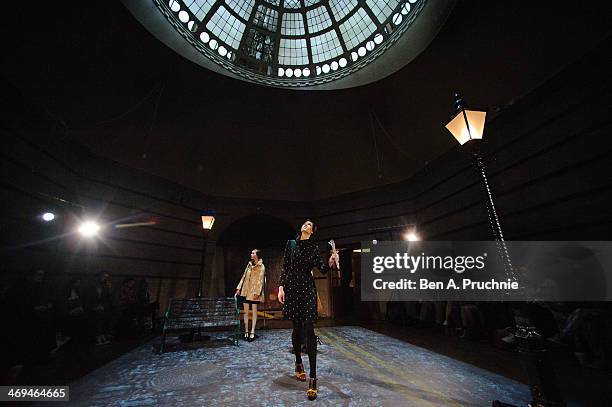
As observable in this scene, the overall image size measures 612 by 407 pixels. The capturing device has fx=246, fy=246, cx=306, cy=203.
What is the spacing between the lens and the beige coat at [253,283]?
5781 mm

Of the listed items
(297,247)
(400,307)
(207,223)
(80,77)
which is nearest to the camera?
(297,247)

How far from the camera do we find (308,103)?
27.9ft

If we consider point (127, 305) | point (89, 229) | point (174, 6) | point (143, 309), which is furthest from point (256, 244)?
point (174, 6)

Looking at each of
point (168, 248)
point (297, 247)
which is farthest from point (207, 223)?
point (297, 247)

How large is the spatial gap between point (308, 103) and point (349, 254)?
6.85 meters

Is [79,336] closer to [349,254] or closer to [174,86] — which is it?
[174,86]

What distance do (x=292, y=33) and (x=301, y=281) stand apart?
36.5ft

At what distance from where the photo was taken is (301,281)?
10.5 feet

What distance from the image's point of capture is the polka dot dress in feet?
9.93

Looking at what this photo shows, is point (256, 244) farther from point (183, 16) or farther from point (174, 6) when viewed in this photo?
point (174, 6)

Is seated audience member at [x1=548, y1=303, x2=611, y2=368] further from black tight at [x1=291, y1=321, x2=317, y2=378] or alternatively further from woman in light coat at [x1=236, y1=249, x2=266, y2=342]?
woman in light coat at [x1=236, y1=249, x2=266, y2=342]

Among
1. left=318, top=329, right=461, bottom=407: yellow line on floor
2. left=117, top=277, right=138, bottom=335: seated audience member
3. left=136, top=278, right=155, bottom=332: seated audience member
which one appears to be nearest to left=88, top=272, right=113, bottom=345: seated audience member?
left=117, top=277, right=138, bottom=335: seated audience member

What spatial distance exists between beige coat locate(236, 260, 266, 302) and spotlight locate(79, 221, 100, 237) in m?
5.39

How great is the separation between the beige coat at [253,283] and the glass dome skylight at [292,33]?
598 centimetres
